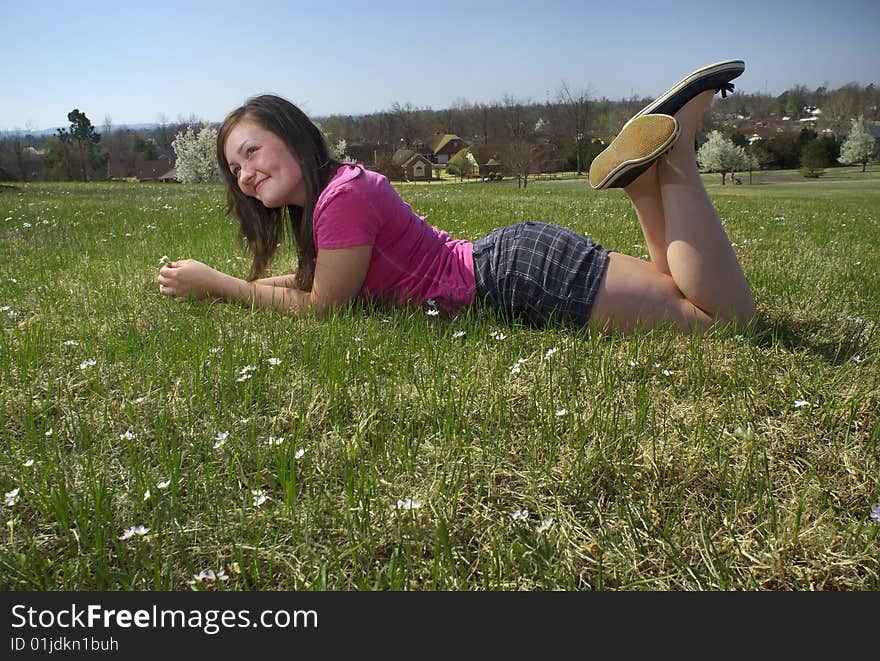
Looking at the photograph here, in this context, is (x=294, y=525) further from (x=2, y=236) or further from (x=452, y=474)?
(x=2, y=236)

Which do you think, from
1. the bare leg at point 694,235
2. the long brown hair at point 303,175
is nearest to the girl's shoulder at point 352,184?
the long brown hair at point 303,175

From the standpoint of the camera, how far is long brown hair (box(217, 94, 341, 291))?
12.3ft

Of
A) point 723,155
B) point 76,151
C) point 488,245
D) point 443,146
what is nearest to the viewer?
point 488,245

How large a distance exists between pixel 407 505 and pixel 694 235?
2.26 metres

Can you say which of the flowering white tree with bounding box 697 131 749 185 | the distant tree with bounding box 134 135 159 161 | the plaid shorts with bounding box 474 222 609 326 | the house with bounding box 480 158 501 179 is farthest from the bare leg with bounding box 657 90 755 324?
the distant tree with bounding box 134 135 159 161

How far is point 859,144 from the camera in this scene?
5641cm

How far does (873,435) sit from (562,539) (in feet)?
4.46

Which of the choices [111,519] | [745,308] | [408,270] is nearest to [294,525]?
[111,519]

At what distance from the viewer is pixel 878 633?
55.3 inches

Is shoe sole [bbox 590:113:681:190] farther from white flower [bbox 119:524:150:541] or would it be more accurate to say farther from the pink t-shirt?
white flower [bbox 119:524:150:541]

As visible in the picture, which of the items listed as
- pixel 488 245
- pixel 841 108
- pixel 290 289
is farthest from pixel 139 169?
pixel 488 245

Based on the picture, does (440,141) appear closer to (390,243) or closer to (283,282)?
(283,282)

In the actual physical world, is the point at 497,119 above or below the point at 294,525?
above

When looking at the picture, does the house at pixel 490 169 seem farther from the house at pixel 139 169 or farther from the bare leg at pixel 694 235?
the bare leg at pixel 694 235
